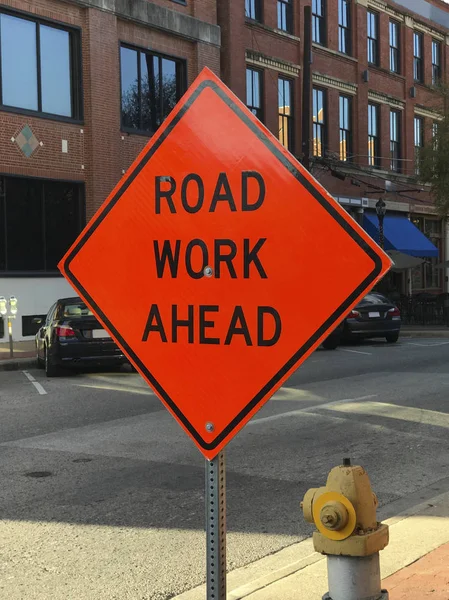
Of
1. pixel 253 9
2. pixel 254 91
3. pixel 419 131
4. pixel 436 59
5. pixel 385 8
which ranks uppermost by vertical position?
pixel 385 8

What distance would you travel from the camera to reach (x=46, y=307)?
810 inches

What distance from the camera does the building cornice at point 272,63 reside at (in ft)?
87.1

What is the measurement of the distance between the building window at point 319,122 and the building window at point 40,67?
35.3ft

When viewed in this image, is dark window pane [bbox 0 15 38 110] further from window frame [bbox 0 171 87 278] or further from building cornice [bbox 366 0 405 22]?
building cornice [bbox 366 0 405 22]

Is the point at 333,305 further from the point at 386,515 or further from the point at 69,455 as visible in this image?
the point at 69,455

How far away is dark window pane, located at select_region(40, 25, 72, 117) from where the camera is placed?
66.8 ft

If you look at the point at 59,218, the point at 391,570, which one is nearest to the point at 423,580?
the point at 391,570

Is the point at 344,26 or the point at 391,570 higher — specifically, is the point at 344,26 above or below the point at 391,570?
A: above

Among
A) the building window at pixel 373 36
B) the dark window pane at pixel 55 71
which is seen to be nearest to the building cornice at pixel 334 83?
the building window at pixel 373 36

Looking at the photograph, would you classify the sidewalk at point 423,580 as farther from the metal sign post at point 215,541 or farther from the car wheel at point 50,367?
the car wheel at point 50,367

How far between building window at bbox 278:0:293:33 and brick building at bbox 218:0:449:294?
37mm

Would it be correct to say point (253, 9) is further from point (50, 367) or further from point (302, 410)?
point (302, 410)

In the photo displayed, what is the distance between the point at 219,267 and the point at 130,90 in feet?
67.7

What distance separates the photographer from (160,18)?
22875 millimetres
